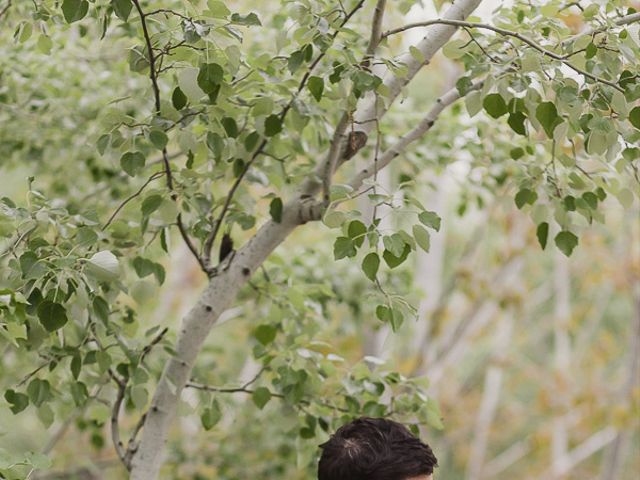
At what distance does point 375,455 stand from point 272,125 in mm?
870

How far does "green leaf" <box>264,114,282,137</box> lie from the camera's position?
2.38 metres

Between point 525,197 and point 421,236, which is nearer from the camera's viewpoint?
point 421,236

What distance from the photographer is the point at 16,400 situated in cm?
246

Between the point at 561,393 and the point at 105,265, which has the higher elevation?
the point at 105,265

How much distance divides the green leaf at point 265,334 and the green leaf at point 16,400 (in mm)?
707

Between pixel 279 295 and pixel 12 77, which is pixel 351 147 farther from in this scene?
pixel 12 77

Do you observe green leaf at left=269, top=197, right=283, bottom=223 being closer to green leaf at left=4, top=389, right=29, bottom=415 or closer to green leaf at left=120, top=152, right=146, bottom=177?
green leaf at left=120, top=152, right=146, bottom=177

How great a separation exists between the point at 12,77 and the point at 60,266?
Result: 1.56 m

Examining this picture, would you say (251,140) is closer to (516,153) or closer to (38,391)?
(516,153)

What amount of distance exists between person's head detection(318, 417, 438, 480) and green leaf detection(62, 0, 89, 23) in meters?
1.05

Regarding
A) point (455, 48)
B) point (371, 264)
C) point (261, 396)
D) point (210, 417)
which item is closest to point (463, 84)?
point (455, 48)

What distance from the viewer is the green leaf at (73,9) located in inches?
73.2

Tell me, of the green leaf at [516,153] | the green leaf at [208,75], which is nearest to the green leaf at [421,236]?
the green leaf at [208,75]

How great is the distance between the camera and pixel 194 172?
94.7 inches
